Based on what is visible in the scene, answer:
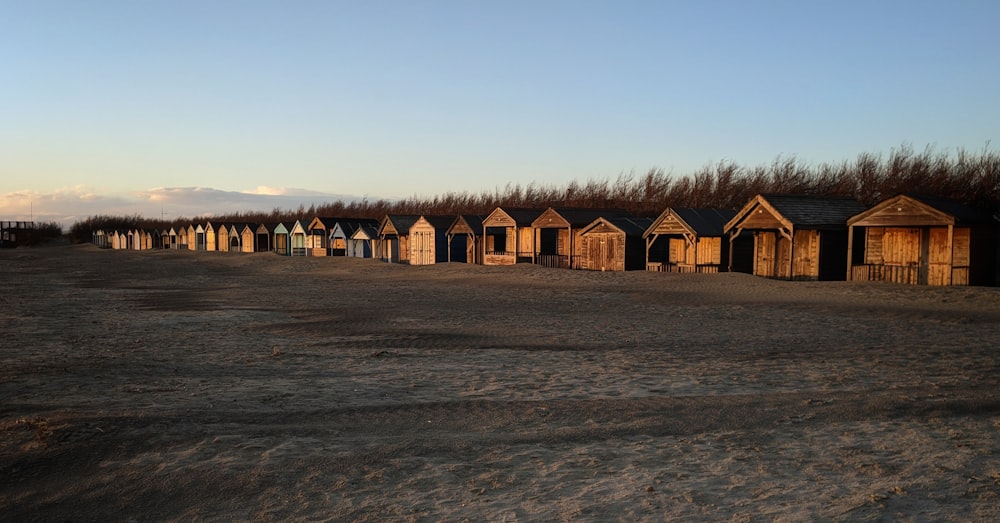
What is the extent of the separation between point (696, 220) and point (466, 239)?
54.2 feet

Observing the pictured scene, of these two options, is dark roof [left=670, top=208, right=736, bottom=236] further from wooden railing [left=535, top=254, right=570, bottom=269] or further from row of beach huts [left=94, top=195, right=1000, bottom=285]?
wooden railing [left=535, top=254, right=570, bottom=269]

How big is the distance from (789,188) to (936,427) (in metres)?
52.7

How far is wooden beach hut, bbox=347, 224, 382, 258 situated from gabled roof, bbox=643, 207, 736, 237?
80.6 feet

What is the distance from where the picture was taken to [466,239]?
46.5m

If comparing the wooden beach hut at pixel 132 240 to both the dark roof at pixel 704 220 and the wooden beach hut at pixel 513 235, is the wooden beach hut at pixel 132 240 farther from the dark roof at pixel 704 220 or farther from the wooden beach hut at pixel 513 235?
the dark roof at pixel 704 220

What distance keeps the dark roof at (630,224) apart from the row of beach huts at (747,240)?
0.20 feet

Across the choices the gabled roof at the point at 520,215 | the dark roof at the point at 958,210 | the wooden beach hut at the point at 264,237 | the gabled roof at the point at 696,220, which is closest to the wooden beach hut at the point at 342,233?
the wooden beach hut at the point at 264,237

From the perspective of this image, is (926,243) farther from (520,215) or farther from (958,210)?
(520,215)

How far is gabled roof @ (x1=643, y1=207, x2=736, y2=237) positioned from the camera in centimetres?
3291

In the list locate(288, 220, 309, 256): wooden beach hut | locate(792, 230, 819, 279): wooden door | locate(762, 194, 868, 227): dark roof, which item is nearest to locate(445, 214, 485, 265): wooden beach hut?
locate(762, 194, 868, 227): dark roof

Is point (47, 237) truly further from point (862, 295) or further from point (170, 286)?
point (862, 295)

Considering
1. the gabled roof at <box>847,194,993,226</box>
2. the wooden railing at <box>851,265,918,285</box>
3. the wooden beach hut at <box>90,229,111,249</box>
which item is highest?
the gabled roof at <box>847,194,993,226</box>

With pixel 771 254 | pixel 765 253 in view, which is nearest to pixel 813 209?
pixel 771 254

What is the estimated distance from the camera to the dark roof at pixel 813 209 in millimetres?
29078
